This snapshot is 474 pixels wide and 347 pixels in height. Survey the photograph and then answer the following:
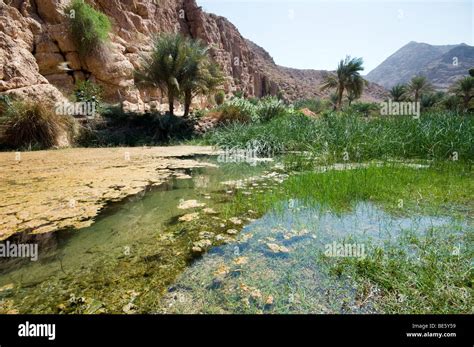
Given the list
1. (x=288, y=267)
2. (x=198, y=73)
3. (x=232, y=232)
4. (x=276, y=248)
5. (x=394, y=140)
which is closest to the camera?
(x=288, y=267)

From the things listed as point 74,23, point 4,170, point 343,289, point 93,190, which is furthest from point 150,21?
point 343,289

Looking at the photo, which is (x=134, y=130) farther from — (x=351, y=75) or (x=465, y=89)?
(x=465, y=89)

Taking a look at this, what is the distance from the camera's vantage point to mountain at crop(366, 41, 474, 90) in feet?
303

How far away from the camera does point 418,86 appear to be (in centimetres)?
3316

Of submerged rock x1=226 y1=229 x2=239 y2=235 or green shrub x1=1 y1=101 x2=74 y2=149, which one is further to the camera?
green shrub x1=1 y1=101 x2=74 y2=149

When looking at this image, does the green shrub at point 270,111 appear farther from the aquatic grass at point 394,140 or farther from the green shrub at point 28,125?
the green shrub at point 28,125

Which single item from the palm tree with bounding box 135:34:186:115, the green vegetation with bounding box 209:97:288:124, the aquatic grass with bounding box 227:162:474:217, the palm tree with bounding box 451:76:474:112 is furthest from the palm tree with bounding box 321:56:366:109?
the aquatic grass with bounding box 227:162:474:217

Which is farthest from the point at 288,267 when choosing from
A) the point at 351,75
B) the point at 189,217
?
the point at 351,75

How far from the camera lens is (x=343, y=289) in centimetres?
139

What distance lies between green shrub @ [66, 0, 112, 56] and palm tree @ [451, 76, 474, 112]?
1341 inches

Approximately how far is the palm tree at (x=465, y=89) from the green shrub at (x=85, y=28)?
34049 millimetres

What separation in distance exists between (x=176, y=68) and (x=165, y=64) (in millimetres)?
436

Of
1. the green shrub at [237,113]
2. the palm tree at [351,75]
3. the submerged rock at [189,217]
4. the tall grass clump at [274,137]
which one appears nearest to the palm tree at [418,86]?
the palm tree at [351,75]

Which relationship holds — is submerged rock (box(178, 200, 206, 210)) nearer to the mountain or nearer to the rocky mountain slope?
the rocky mountain slope
